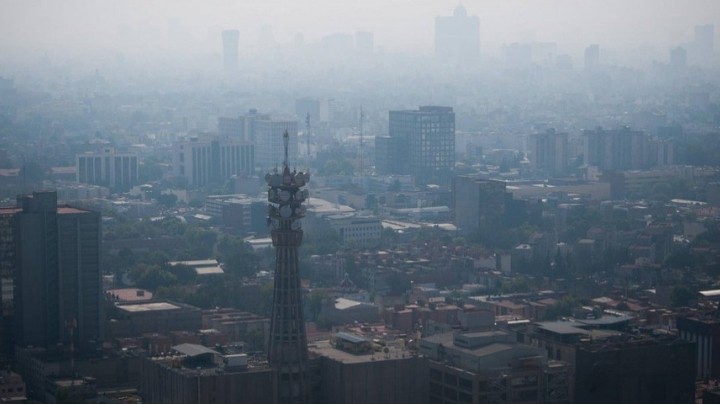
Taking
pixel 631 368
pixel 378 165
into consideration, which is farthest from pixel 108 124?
pixel 631 368

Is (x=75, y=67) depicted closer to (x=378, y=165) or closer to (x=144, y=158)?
(x=144, y=158)

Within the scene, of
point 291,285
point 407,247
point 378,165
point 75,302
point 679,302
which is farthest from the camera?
point 378,165

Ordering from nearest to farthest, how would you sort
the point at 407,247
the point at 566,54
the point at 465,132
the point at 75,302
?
the point at 75,302 < the point at 407,247 < the point at 465,132 < the point at 566,54

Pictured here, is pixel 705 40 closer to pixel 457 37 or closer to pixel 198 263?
pixel 198 263

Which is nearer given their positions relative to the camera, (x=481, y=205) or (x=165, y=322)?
(x=165, y=322)

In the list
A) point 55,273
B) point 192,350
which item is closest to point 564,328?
point 192,350

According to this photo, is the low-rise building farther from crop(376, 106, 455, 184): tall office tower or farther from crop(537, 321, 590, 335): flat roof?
crop(376, 106, 455, 184): tall office tower

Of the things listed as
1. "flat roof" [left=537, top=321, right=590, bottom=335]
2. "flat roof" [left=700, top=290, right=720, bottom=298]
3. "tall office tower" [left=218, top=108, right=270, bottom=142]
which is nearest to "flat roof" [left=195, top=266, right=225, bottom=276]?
"flat roof" [left=700, top=290, right=720, bottom=298]

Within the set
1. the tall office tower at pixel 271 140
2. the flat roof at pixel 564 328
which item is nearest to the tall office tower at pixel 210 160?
the tall office tower at pixel 271 140
